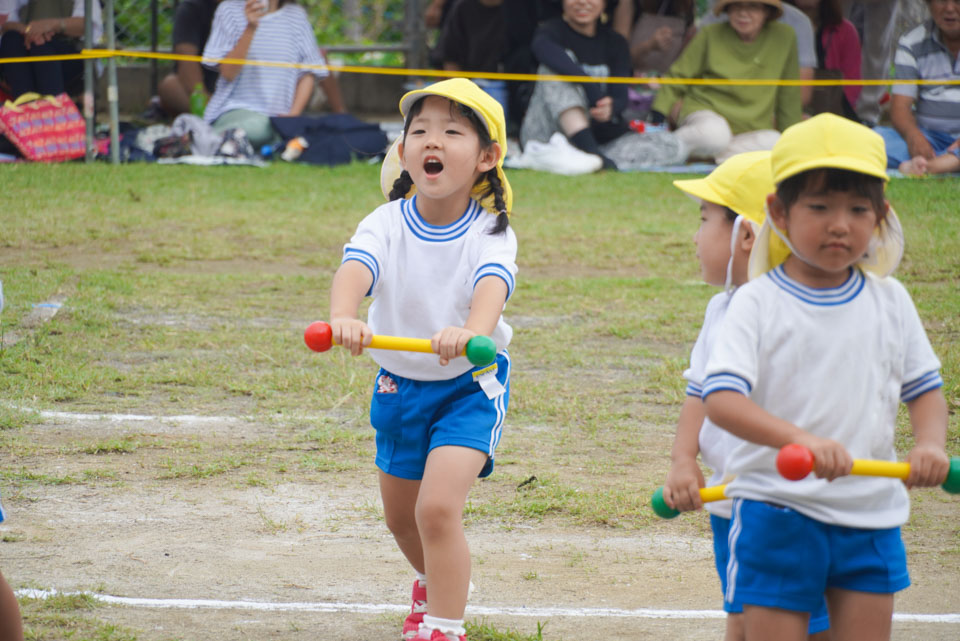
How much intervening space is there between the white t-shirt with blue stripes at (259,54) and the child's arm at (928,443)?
356 inches

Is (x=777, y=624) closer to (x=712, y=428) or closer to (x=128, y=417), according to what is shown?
(x=712, y=428)

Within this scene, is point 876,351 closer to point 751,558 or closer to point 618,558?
point 751,558

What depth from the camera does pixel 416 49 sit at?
13938mm

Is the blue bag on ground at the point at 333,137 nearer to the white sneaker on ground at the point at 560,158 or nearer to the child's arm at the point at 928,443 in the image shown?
the white sneaker on ground at the point at 560,158

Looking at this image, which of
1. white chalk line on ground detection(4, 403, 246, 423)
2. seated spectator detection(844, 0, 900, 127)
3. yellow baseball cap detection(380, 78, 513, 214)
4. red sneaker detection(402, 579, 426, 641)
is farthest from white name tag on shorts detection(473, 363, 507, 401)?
seated spectator detection(844, 0, 900, 127)

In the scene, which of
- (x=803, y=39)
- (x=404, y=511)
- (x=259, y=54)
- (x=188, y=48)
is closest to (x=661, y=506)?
(x=404, y=511)

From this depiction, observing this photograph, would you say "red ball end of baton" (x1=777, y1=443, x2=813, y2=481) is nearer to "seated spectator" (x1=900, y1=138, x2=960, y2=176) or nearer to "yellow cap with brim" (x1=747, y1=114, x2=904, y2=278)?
"yellow cap with brim" (x1=747, y1=114, x2=904, y2=278)

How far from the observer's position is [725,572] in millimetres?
2559

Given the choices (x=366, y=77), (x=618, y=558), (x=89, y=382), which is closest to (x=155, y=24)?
(x=366, y=77)

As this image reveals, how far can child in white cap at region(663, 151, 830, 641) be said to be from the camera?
8.23 ft

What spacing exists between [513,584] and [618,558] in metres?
0.37

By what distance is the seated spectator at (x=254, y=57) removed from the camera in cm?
1071

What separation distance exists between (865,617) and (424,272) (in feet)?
4.37

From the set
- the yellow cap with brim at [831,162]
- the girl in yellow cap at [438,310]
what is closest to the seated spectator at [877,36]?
the girl in yellow cap at [438,310]
